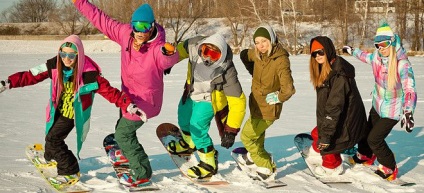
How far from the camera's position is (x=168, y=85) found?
45.3 feet

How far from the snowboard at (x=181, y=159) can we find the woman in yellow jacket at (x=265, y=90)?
44 centimetres

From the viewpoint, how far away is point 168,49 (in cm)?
454

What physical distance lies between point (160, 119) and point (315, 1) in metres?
32.1

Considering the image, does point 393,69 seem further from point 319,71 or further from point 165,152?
point 165,152

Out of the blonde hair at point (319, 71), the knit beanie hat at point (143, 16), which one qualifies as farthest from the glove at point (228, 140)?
the knit beanie hat at point (143, 16)

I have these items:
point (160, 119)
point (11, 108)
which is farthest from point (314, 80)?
point (11, 108)

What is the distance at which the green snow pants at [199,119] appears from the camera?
5.01 meters

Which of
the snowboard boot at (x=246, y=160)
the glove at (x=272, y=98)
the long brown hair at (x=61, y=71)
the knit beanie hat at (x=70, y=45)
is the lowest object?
the snowboard boot at (x=246, y=160)

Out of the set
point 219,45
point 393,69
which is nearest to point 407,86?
point 393,69

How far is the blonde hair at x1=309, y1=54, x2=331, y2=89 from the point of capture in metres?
4.96

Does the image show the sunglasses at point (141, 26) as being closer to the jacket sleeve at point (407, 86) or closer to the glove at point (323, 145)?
the glove at point (323, 145)

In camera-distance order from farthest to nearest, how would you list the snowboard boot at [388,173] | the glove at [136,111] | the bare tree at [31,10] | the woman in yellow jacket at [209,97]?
the bare tree at [31,10]
the snowboard boot at [388,173]
the woman in yellow jacket at [209,97]
the glove at [136,111]

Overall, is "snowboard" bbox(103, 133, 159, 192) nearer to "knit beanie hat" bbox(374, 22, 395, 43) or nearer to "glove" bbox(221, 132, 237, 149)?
"glove" bbox(221, 132, 237, 149)

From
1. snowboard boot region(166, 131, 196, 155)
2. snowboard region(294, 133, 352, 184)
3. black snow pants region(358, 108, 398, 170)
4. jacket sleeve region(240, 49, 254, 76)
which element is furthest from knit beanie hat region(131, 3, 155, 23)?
black snow pants region(358, 108, 398, 170)
